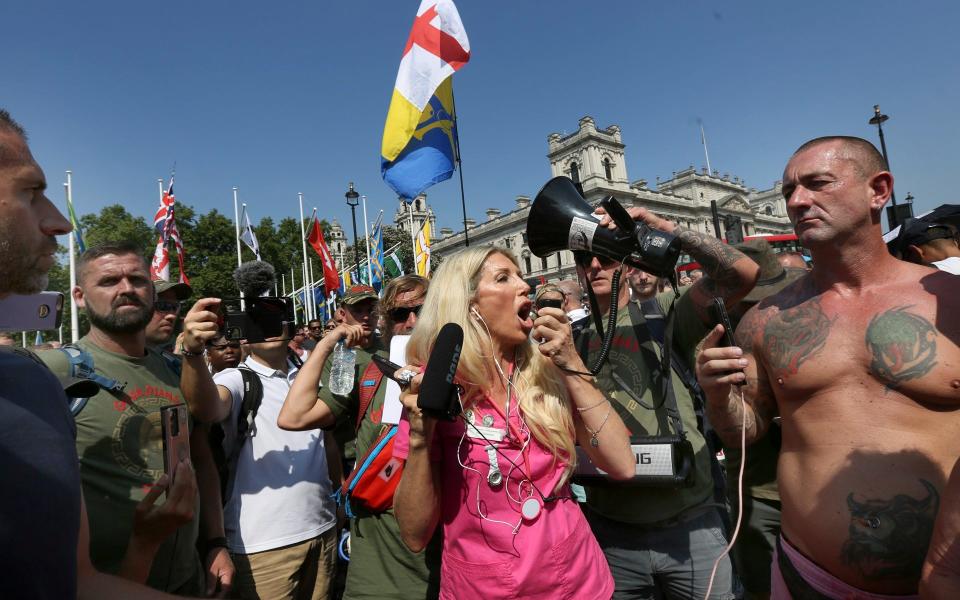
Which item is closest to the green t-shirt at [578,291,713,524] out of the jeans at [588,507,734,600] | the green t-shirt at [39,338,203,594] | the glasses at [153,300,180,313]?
the jeans at [588,507,734,600]

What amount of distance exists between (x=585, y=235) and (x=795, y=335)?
1065 millimetres

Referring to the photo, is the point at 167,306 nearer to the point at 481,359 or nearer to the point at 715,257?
the point at 481,359

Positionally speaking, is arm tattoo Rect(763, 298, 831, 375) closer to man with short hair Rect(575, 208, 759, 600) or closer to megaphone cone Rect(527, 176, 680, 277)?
man with short hair Rect(575, 208, 759, 600)

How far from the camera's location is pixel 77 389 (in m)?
2.00

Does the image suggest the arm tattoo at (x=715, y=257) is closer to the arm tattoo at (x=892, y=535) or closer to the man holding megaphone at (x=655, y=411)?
the man holding megaphone at (x=655, y=411)

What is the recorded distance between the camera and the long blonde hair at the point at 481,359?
2.40m

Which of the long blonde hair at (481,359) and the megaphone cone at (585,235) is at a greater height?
the megaphone cone at (585,235)

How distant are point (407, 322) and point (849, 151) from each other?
9.27 feet

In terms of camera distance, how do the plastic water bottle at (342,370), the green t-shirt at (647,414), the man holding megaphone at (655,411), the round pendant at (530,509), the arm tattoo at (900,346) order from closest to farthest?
the arm tattoo at (900,346) < the round pendant at (530,509) < the man holding megaphone at (655,411) < the green t-shirt at (647,414) < the plastic water bottle at (342,370)

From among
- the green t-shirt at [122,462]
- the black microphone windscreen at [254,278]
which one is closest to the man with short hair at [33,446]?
the green t-shirt at [122,462]

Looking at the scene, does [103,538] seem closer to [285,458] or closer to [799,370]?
[285,458]

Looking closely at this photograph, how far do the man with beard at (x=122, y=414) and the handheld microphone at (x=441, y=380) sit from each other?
3.19 feet

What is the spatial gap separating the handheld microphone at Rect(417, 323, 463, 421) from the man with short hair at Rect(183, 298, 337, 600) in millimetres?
1742

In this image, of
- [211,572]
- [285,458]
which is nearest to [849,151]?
[285,458]
